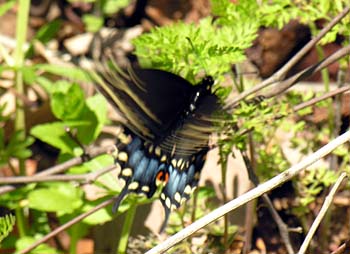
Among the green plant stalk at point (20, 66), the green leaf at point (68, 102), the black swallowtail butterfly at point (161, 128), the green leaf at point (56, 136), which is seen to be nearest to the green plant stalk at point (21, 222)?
the green plant stalk at point (20, 66)

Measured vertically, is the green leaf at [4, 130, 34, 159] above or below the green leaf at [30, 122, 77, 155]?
below

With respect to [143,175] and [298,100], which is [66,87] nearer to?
[143,175]

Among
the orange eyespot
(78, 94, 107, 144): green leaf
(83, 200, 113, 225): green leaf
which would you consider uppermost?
(78, 94, 107, 144): green leaf

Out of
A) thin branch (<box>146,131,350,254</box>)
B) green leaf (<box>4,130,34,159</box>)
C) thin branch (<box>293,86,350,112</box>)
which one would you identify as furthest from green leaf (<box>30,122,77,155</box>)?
thin branch (<box>146,131,350,254</box>)

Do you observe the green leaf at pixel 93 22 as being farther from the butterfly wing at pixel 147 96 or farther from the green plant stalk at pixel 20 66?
the butterfly wing at pixel 147 96

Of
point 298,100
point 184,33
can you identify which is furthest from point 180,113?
point 298,100

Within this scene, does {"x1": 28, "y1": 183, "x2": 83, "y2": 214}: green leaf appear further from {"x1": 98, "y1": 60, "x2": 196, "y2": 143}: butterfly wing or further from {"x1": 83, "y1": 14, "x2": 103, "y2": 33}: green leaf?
{"x1": 83, "y1": 14, "x2": 103, "y2": 33}: green leaf
